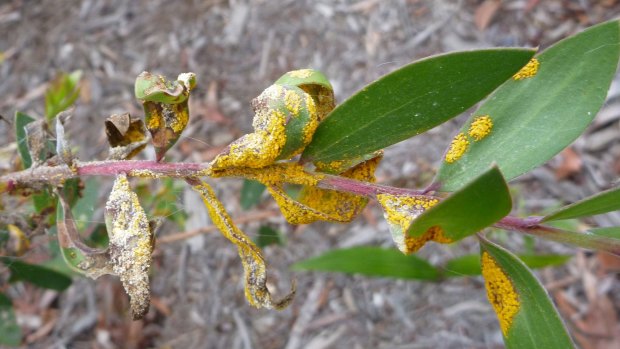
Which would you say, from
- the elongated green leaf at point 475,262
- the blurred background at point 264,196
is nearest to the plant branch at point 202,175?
the blurred background at point 264,196

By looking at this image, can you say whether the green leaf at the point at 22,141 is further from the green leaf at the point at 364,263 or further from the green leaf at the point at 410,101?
the green leaf at the point at 364,263

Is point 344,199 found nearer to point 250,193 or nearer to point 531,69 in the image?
point 531,69

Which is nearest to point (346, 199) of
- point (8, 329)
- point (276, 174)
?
point (276, 174)

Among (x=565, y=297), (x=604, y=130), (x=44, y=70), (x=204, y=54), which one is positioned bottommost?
(x=565, y=297)

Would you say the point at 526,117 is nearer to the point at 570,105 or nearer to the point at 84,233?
the point at 570,105

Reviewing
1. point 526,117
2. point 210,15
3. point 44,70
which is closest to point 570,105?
point 526,117
